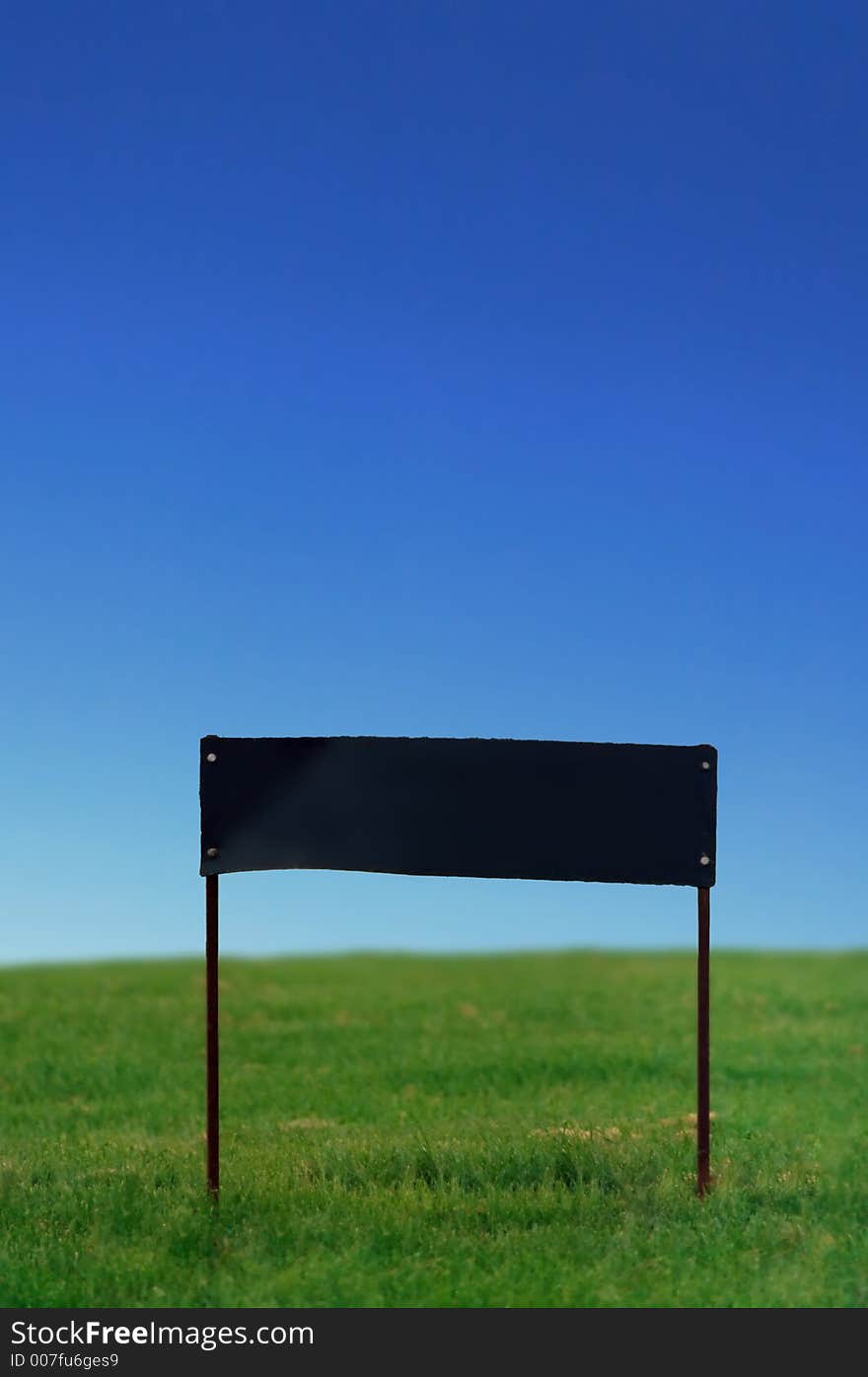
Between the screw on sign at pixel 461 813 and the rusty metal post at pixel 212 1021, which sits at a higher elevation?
the screw on sign at pixel 461 813

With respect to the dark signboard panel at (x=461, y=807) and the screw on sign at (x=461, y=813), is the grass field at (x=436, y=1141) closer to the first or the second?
the screw on sign at (x=461, y=813)

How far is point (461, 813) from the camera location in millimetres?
7727

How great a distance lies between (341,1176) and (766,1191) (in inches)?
98.2

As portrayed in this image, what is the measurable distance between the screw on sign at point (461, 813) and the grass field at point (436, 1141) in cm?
67

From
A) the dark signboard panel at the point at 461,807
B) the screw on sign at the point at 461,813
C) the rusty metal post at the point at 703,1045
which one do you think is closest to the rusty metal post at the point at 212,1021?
the screw on sign at the point at 461,813

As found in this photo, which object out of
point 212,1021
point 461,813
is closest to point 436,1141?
point 212,1021

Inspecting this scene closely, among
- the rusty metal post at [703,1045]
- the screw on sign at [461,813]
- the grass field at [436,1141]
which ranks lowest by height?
the grass field at [436,1141]

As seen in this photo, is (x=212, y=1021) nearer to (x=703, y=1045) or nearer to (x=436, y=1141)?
(x=436, y=1141)

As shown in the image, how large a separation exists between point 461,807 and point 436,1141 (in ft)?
8.94

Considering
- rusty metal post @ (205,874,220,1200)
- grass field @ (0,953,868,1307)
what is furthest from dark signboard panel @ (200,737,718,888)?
grass field @ (0,953,868,1307)

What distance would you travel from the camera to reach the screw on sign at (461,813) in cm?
769

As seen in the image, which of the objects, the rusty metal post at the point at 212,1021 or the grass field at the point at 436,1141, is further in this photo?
the rusty metal post at the point at 212,1021

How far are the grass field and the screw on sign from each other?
2.20 feet
